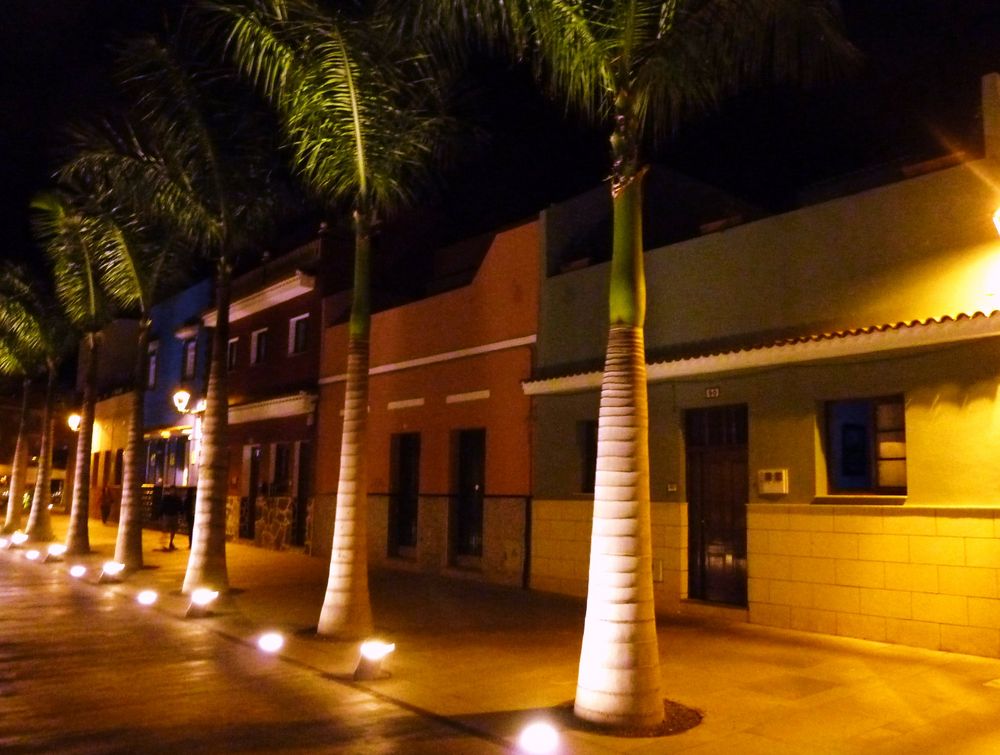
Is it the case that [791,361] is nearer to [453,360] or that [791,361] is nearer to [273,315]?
[453,360]

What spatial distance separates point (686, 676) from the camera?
9.23 metres

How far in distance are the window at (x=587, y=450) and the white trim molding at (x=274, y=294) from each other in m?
10.8

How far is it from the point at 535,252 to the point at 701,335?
4313 mm

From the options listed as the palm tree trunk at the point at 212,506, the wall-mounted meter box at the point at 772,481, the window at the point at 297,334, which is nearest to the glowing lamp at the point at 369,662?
the wall-mounted meter box at the point at 772,481

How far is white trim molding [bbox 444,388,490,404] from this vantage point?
1767 cm

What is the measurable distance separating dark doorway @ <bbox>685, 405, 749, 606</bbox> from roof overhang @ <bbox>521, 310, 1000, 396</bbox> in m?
0.80

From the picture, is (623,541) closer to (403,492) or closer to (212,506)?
(212,506)

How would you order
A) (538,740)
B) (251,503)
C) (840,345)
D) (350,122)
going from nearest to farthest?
(538,740) → (840,345) → (350,122) → (251,503)

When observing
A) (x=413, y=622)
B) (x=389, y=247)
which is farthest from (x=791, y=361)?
(x=389, y=247)

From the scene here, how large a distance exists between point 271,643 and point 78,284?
13.7 metres

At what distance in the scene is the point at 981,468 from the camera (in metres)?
10.1

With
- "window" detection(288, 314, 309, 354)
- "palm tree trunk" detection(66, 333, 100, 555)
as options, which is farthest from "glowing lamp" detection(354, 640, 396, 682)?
"window" detection(288, 314, 309, 354)

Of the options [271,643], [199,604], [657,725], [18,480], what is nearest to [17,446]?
[18,480]

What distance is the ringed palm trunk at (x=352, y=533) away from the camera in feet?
36.4
